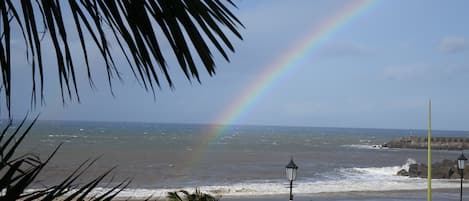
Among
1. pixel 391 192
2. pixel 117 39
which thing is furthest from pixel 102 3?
pixel 391 192

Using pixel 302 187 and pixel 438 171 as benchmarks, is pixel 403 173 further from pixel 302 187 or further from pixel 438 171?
pixel 302 187

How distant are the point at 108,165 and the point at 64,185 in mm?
42182

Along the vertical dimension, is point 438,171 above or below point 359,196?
above

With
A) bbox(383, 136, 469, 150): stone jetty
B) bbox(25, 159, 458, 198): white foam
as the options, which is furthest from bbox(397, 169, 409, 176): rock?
bbox(383, 136, 469, 150): stone jetty

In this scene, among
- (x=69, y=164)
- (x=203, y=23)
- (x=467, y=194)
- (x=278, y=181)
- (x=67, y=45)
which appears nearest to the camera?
A: (x=203, y=23)

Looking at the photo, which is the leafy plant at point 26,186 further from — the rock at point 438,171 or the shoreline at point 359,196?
the rock at point 438,171

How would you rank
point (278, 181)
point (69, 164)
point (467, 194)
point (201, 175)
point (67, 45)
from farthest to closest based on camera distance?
point (69, 164)
point (201, 175)
point (278, 181)
point (467, 194)
point (67, 45)

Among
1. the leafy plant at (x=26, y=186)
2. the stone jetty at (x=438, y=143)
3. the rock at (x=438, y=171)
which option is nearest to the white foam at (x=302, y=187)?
the rock at (x=438, y=171)

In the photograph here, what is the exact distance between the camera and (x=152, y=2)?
0.89 m

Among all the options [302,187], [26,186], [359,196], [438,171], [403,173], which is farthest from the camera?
[403,173]

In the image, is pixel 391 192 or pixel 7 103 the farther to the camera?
pixel 391 192

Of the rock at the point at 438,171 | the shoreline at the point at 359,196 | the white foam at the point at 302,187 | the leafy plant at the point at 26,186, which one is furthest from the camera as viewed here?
the rock at the point at 438,171

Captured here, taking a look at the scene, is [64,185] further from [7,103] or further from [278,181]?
[278,181]

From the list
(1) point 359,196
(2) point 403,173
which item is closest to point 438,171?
(2) point 403,173
